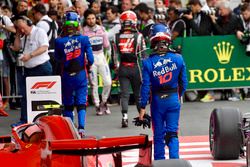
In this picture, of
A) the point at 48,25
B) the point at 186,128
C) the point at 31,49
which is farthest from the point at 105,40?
the point at 186,128

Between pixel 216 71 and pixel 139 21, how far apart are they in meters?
2.02

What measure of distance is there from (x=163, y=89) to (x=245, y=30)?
853 centimetres

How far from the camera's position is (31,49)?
1702 centimetres

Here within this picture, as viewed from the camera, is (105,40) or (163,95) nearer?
(163,95)

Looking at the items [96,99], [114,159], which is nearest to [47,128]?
[114,159]

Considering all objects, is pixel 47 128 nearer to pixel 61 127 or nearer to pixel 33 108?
pixel 61 127

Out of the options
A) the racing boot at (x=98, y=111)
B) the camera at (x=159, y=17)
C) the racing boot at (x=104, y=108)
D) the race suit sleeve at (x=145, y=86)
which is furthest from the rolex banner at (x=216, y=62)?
the race suit sleeve at (x=145, y=86)

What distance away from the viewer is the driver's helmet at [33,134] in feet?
32.9

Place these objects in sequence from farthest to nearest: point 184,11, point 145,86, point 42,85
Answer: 1. point 184,11
2. point 42,85
3. point 145,86

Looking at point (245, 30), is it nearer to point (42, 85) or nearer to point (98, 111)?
point (98, 111)

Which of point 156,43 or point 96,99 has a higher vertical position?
point 156,43

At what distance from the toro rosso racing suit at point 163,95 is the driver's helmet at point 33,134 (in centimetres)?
248

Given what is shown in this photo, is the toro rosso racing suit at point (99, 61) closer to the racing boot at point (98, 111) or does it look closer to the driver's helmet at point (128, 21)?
the racing boot at point (98, 111)

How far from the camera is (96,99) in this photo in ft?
62.0
